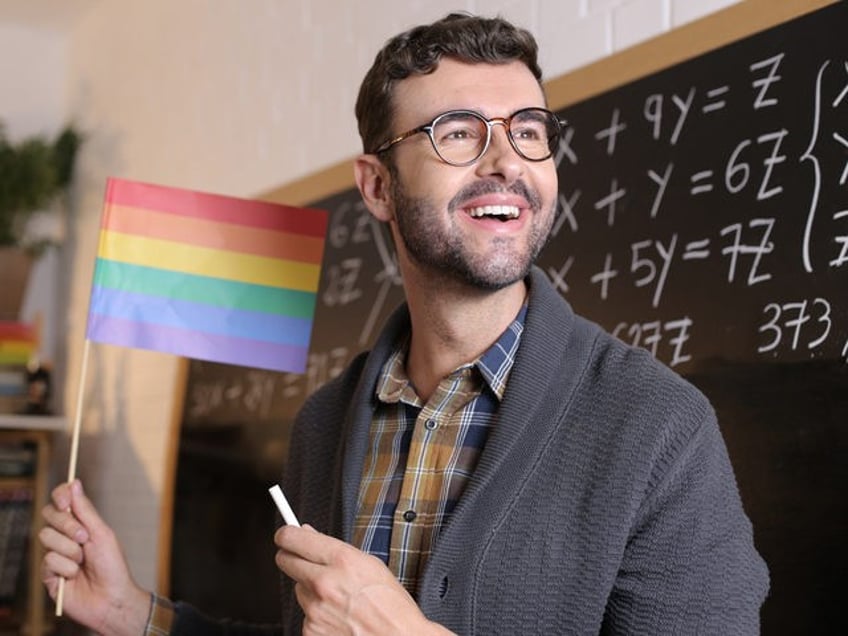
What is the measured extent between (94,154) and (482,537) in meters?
3.73

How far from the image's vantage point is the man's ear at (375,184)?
1.57m

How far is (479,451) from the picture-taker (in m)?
1.38

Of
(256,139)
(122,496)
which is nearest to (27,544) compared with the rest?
(122,496)

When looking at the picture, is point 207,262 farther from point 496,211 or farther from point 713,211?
point 713,211

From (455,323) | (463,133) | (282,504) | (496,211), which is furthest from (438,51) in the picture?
(282,504)

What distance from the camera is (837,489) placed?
1564 mm

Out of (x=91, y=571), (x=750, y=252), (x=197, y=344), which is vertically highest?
(x=750, y=252)

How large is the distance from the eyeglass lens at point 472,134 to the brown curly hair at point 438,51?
0.28 feet

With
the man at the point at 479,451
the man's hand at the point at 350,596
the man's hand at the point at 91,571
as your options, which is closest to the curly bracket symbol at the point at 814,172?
the man at the point at 479,451

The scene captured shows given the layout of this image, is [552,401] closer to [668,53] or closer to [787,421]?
[787,421]

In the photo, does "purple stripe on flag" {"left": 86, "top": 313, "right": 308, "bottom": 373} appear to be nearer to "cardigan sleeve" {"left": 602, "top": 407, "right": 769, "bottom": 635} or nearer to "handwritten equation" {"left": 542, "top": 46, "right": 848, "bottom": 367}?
"handwritten equation" {"left": 542, "top": 46, "right": 848, "bottom": 367}

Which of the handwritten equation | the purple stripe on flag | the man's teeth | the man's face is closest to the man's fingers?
the purple stripe on flag

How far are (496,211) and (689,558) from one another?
1.52 feet

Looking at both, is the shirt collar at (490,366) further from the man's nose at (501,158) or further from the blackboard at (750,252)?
the blackboard at (750,252)
